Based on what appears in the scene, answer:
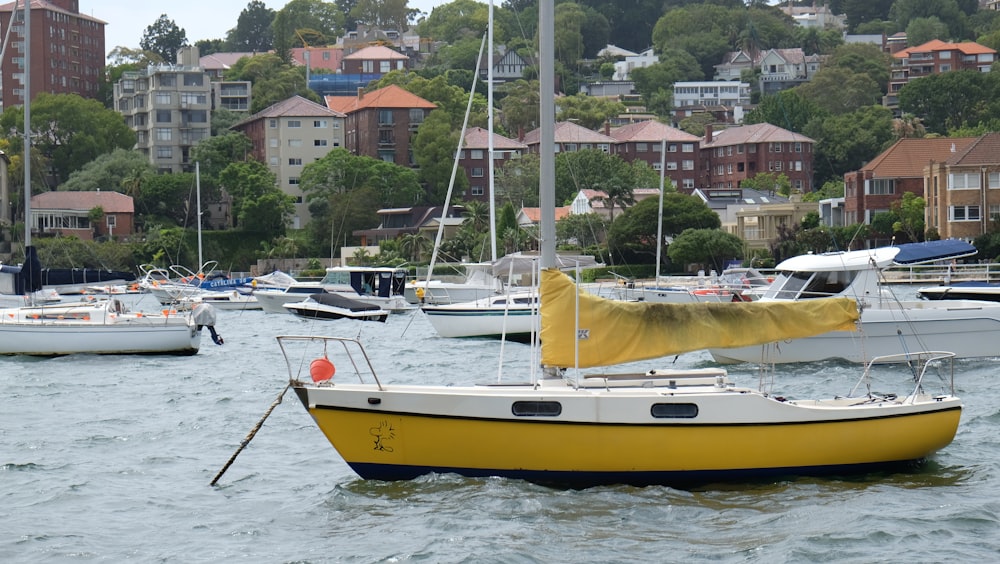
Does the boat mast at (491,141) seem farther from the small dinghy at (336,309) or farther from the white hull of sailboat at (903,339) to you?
the white hull of sailboat at (903,339)

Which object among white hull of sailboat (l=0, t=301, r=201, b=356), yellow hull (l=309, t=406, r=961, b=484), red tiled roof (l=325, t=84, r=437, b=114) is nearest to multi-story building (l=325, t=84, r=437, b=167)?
red tiled roof (l=325, t=84, r=437, b=114)

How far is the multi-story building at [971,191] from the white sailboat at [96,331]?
56766 mm

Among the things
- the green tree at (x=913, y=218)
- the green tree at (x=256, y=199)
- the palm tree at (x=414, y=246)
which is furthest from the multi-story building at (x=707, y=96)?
the green tree at (x=913, y=218)

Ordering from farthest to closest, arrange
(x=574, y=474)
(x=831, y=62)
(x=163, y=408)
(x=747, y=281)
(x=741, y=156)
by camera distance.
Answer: (x=831, y=62) → (x=741, y=156) → (x=747, y=281) → (x=163, y=408) → (x=574, y=474)

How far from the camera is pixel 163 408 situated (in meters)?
27.1

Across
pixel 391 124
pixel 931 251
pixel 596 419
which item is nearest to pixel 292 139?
pixel 391 124

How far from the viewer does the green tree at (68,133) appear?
122 metres

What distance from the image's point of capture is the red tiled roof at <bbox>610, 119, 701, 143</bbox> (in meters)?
136

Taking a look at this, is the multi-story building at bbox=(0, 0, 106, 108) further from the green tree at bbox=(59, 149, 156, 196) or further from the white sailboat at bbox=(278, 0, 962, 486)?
the white sailboat at bbox=(278, 0, 962, 486)

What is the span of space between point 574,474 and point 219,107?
126 m

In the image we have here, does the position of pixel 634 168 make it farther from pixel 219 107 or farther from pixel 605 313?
pixel 605 313

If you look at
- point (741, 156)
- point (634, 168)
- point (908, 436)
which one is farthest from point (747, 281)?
point (741, 156)

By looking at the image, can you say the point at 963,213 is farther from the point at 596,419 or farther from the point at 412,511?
the point at 412,511

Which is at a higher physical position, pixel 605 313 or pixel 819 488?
pixel 605 313
